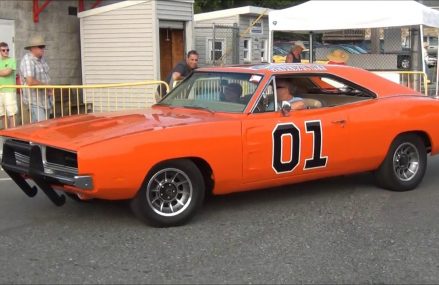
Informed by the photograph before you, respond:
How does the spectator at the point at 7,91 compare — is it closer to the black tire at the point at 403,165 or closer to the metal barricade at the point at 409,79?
the black tire at the point at 403,165

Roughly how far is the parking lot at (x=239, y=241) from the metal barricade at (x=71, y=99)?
10.7 feet

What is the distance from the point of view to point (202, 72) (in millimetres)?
6465

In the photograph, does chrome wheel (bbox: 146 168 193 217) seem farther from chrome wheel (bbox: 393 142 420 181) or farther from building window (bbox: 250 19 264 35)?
building window (bbox: 250 19 264 35)

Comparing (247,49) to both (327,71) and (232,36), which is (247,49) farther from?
(327,71)

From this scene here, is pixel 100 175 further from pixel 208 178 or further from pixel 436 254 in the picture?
pixel 436 254

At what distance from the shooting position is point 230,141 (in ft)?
17.6

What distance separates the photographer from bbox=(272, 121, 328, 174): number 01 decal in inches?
222

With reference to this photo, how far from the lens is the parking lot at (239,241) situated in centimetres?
416

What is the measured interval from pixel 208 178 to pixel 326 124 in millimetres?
1370

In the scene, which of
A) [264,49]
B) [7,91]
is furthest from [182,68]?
[264,49]

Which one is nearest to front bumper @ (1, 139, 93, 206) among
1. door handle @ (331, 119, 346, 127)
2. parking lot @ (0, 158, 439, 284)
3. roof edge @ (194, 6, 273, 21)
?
parking lot @ (0, 158, 439, 284)

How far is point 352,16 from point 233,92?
752 cm

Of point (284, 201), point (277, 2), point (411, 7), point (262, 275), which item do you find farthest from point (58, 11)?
point (277, 2)

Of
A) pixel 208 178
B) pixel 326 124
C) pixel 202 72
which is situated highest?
pixel 202 72
